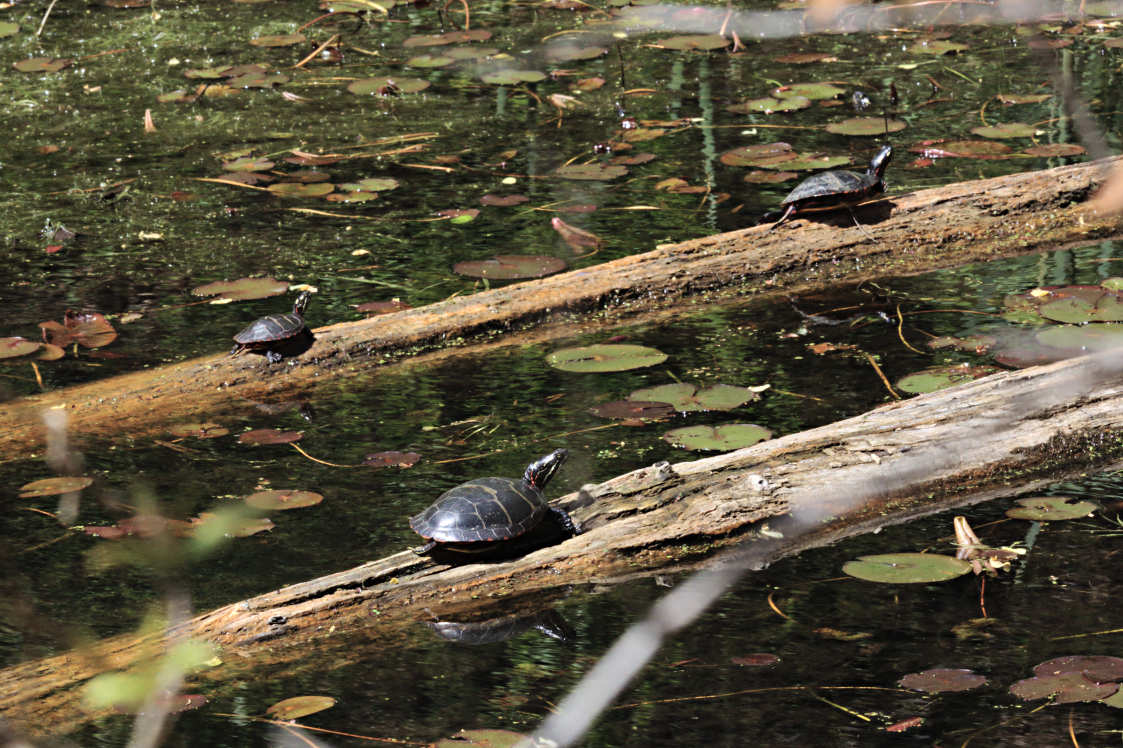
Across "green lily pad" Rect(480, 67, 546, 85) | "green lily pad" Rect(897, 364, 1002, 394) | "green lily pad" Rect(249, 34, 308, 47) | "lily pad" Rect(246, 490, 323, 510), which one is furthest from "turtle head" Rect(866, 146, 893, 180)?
"green lily pad" Rect(249, 34, 308, 47)

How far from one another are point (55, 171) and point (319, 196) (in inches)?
59.5

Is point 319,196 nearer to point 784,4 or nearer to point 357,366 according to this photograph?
point 357,366

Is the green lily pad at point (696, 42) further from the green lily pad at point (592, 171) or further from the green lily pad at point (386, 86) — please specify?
the green lily pad at point (592, 171)

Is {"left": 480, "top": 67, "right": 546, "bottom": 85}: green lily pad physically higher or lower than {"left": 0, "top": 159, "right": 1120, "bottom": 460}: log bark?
higher

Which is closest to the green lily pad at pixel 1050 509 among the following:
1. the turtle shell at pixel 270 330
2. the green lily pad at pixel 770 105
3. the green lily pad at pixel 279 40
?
the turtle shell at pixel 270 330

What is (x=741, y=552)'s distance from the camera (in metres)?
3.01

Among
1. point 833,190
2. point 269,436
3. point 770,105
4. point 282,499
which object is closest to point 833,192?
point 833,190

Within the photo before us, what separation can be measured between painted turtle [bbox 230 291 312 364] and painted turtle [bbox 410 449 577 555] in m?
1.31

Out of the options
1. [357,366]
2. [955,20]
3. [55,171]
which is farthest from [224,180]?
[955,20]

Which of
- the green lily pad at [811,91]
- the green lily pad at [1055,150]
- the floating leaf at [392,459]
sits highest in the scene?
the green lily pad at [811,91]

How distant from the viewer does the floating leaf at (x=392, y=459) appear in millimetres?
3615

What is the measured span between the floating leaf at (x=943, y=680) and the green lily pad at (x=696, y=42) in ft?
18.7

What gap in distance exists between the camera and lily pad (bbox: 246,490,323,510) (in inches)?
133

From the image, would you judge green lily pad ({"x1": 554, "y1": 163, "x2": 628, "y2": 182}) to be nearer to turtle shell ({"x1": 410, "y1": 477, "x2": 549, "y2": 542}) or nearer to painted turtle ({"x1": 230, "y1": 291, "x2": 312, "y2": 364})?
painted turtle ({"x1": 230, "y1": 291, "x2": 312, "y2": 364})
